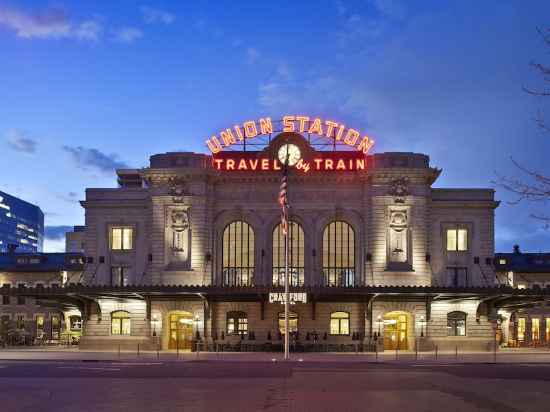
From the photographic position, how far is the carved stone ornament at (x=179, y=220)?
7294cm

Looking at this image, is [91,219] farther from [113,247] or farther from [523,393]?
[523,393]

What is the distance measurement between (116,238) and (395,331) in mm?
29527

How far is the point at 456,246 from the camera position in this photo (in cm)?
7438

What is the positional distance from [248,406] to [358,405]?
142 inches

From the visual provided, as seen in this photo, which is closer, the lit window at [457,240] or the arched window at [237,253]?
the arched window at [237,253]

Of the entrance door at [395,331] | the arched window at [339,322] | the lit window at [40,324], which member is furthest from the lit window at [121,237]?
the lit window at [40,324]

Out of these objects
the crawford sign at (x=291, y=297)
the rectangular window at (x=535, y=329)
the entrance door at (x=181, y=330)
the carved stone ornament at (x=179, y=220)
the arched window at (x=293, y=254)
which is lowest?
the rectangular window at (x=535, y=329)

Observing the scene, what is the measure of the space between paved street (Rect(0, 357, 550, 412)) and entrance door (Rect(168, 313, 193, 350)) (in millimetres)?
27879

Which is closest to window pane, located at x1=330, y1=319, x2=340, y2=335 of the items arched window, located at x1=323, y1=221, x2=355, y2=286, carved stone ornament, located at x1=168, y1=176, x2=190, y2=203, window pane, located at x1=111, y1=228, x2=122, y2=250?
arched window, located at x1=323, y1=221, x2=355, y2=286

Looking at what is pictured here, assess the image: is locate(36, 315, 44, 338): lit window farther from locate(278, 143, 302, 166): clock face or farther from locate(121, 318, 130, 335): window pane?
locate(278, 143, 302, 166): clock face

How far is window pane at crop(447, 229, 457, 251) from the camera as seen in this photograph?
74.4 metres

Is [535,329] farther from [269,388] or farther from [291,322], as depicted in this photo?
[269,388]

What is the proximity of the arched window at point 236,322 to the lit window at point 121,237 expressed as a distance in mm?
12827

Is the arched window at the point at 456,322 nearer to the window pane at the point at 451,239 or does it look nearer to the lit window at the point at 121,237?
the window pane at the point at 451,239
